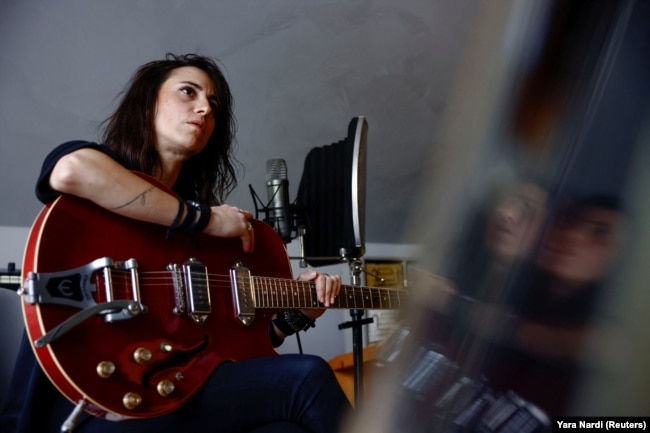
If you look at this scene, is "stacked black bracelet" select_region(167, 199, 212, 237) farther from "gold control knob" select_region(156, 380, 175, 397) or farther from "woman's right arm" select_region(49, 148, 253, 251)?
"gold control knob" select_region(156, 380, 175, 397)

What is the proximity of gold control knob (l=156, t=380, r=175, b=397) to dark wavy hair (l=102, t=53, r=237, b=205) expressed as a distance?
544mm

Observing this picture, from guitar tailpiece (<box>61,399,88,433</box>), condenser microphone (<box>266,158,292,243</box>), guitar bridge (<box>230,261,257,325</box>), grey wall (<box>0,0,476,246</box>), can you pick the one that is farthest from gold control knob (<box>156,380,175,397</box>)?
grey wall (<box>0,0,476,246</box>)

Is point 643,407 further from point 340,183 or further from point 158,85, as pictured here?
point 340,183

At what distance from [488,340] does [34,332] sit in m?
0.90

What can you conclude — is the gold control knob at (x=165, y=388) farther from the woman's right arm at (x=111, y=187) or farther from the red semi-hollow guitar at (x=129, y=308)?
the woman's right arm at (x=111, y=187)

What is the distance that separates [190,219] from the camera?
3.83 feet

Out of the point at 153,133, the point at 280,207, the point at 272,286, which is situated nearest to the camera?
the point at 272,286

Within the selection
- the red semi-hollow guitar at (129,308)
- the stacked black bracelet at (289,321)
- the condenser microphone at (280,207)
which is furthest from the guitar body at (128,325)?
the condenser microphone at (280,207)

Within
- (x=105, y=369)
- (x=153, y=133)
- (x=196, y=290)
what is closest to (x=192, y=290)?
(x=196, y=290)

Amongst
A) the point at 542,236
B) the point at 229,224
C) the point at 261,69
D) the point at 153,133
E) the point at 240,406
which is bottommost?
the point at 240,406

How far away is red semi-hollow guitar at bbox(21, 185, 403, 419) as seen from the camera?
917mm

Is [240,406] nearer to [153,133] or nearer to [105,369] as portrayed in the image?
[105,369]

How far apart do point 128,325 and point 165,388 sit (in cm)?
12

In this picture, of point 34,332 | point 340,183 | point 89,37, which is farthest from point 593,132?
point 89,37
